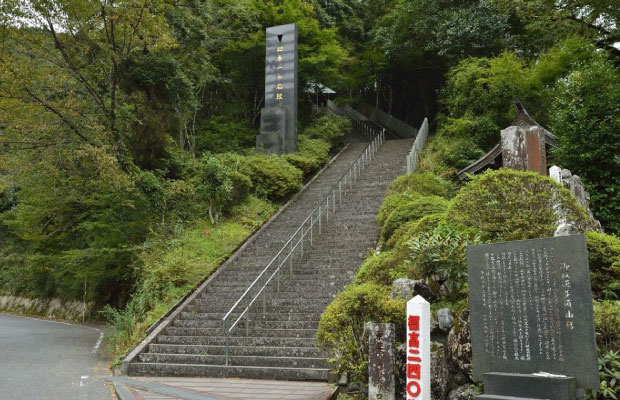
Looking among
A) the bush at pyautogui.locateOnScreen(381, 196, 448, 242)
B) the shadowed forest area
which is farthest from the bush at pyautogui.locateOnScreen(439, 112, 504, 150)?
the bush at pyautogui.locateOnScreen(381, 196, 448, 242)

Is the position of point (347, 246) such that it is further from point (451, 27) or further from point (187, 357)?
point (451, 27)

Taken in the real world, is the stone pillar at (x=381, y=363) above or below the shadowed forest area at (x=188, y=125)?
below

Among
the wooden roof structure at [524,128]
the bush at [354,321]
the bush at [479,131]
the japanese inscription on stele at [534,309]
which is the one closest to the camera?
the japanese inscription on stele at [534,309]

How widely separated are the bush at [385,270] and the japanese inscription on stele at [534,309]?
2.91 meters

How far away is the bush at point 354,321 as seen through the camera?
6414mm

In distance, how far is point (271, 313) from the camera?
1059 cm

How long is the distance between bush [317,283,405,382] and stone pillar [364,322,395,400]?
410 mm

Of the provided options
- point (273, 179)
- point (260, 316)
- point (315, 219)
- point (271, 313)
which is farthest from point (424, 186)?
point (273, 179)

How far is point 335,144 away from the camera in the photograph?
85.2 ft

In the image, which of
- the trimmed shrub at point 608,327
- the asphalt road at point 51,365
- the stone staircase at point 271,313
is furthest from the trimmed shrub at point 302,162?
the trimmed shrub at point 608,327

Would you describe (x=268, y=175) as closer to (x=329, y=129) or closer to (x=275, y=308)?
(x=329, y=129)

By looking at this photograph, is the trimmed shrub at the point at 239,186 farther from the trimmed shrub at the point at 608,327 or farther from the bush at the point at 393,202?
the trimmed shrub at the point at 608,327

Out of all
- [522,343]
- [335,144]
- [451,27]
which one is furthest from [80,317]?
[451,27]

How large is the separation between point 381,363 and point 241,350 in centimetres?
398
